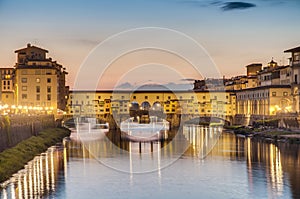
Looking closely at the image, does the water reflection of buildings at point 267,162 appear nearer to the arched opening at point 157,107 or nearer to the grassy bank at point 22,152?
the grassy bank at point 22,152

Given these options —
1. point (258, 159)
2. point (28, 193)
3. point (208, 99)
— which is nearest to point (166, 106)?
point (208, 99)

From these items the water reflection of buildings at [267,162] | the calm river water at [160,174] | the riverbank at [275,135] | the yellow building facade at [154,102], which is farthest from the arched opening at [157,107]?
the calm river water at [160,174]

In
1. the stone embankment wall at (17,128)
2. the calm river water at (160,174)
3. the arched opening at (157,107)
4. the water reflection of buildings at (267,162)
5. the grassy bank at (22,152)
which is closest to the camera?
the calm river water at (160,174)

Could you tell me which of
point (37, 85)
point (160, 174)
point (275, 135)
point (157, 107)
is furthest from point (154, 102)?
point (160, 174)

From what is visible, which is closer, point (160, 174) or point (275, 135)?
point (160, 174)

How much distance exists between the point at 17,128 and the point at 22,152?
3218 millimetres

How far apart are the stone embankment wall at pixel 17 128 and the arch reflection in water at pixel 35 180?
1.87m

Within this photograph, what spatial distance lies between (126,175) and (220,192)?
648 cm

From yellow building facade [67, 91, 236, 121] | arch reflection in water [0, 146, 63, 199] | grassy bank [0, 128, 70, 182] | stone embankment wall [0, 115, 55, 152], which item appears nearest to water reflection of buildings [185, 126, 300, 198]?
arch reflection in water [0, 146, 63, 199]

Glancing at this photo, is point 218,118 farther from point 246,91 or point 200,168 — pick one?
point 200,168

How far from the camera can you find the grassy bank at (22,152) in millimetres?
27181

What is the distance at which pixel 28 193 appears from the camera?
22.6 m

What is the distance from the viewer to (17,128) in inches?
1458

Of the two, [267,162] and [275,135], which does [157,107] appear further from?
[267,162]
